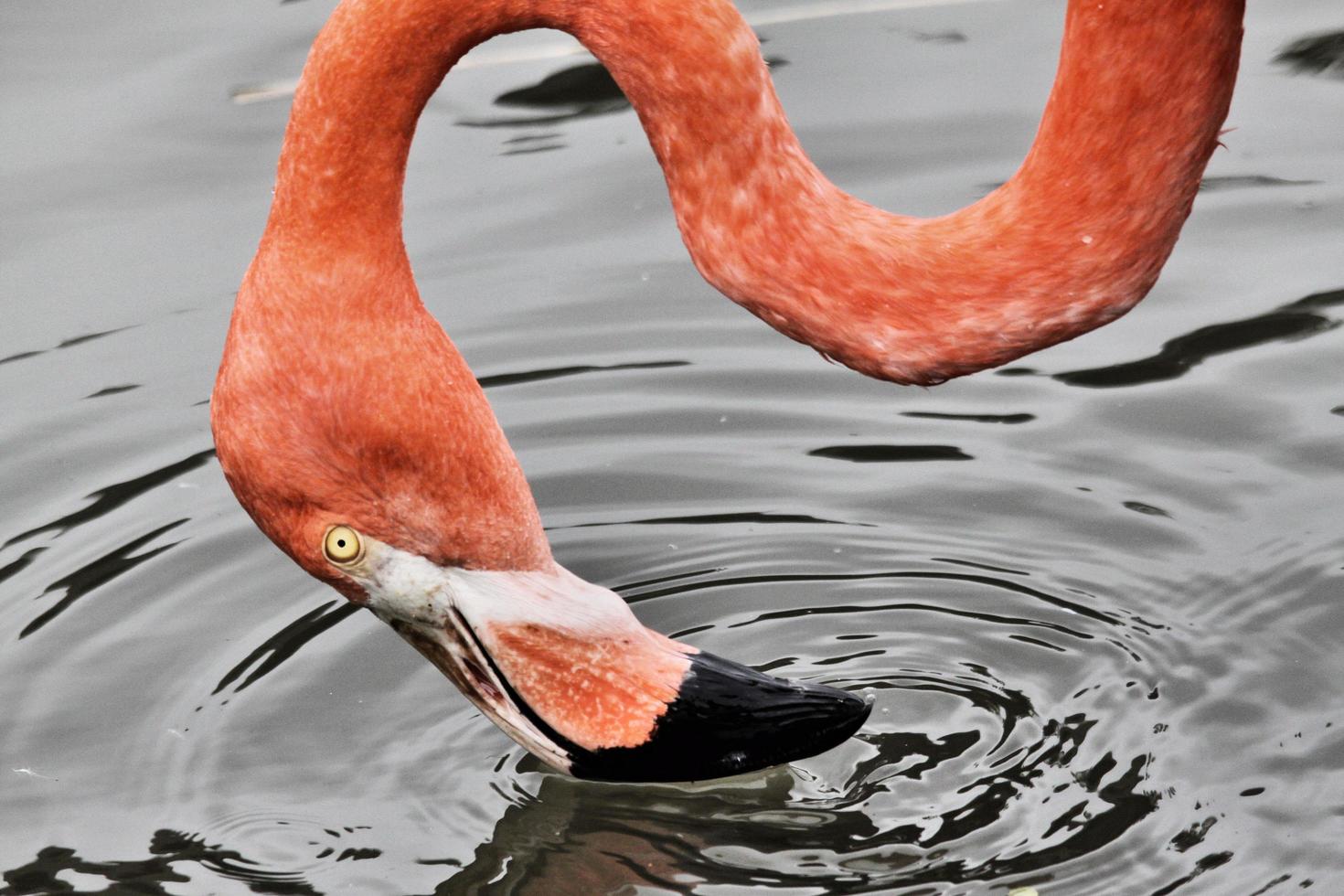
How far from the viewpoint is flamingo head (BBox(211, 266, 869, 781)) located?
4016 millimetres

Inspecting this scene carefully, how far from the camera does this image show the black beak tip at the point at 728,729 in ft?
14.9

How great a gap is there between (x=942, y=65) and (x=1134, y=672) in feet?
13.2

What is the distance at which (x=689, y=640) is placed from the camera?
17.4 ft

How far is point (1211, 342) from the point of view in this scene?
6.65m

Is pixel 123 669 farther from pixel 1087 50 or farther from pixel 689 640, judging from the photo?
pixel 1087 50

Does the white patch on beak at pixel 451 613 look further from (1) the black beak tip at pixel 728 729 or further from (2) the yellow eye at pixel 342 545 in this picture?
(1) the black beak tip at pixel 728 729

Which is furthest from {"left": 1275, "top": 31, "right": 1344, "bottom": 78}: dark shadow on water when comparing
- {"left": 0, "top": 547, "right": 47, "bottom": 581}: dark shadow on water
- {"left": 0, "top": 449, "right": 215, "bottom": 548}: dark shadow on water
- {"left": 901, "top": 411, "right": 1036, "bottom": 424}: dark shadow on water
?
{"left": 0, "top": 547, "right": 47, "bottom": 581}: dark shadow on water

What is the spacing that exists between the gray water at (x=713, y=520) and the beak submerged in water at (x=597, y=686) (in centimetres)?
22

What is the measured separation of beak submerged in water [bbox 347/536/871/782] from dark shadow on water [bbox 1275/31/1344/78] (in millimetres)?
4606

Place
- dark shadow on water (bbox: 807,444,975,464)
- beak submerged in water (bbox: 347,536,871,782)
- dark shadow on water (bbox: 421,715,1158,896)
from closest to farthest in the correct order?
1. beak submerged in water (bbox: 347,536,871,782)
2. dark shadow on water (bbox: 421,715,1158,896)
3. dark shadow on water (bbox: 807,444,975,464)

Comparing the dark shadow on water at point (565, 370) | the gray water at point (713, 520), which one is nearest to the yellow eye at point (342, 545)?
the gray water at point (713, 520)

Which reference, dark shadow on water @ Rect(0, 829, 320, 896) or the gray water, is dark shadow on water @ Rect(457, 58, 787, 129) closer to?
the gray water

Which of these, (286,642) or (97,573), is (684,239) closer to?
(286,642)

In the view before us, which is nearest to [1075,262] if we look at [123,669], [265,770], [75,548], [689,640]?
[689,640]
